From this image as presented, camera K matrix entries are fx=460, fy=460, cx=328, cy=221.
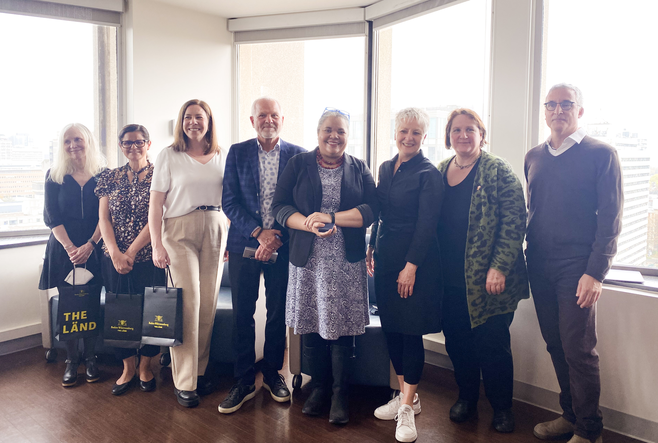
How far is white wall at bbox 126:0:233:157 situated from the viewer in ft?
12.7

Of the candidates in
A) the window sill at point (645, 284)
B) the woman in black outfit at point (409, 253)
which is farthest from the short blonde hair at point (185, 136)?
the window sill at point (645, 284)

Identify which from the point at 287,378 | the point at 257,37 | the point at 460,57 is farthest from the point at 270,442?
the point at 257,37

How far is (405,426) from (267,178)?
58.3 inches

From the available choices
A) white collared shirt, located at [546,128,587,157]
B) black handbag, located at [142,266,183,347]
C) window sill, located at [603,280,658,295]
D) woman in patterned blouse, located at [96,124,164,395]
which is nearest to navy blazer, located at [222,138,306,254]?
black handbag, located at [142,266,183,347]

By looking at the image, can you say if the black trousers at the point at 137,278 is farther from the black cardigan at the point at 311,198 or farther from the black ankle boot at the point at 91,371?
the black cardigan at the point at 311,198

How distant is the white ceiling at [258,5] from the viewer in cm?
379

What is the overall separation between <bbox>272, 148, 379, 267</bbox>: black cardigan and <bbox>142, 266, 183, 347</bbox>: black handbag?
2.40 feet

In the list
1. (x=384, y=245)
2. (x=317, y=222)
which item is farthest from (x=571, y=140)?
(x=317, y=222)

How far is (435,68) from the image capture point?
3479 mm

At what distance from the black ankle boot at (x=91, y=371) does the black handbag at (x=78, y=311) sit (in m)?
0.21

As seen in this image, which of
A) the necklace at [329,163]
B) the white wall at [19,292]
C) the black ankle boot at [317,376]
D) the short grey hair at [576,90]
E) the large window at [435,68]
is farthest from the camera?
the white wall at [19,292]

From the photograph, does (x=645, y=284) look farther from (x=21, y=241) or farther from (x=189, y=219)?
(x=21, y=241)

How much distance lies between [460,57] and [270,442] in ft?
9.14

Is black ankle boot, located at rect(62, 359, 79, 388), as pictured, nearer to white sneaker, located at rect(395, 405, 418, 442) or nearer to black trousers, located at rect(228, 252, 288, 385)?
black trousers, located at rect(228, 252, 288, 385)
